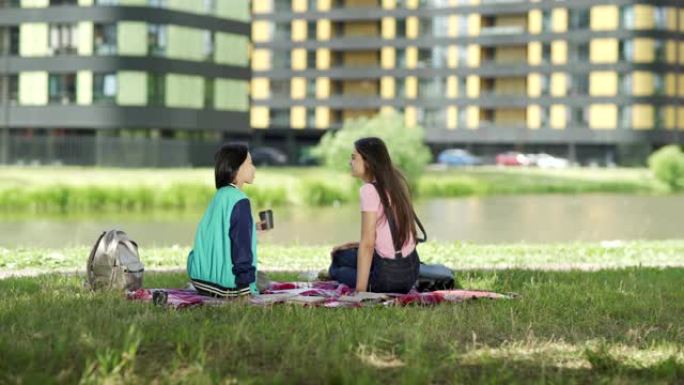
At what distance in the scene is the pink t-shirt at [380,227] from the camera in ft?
34.5

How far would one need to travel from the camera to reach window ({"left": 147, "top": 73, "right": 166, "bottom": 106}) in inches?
2185

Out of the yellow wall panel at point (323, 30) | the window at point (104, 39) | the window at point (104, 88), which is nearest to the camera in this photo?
the window at point (104, 88)

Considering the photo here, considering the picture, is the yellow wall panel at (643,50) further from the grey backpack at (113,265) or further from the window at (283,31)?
the grey backpack at (113,265)

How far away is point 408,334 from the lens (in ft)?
26.1

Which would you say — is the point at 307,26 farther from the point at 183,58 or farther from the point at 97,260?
the point at 97,260

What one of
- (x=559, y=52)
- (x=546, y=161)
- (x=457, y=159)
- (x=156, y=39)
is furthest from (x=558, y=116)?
(x=156, y=39)

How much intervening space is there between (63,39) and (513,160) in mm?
37690

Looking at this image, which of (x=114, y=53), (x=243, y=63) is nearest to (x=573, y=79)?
(x=243, y=63)

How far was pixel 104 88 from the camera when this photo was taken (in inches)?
2186

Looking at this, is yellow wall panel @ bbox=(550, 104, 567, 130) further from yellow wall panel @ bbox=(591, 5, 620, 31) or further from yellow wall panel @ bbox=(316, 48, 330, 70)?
yellow wall panel @ bbox=(316, 48, 330, 70)

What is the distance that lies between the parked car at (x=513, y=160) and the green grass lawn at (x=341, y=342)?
7264 cm

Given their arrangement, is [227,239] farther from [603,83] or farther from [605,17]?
[605,17]

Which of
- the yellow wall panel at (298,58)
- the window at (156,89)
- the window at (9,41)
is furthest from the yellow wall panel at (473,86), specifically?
the window at (9,41)

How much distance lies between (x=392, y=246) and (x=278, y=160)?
6652 cm
